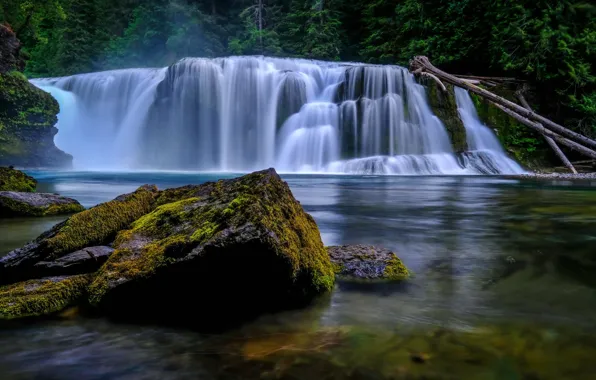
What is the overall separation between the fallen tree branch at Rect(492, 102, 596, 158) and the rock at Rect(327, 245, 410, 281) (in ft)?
46.0

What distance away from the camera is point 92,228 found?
336cm

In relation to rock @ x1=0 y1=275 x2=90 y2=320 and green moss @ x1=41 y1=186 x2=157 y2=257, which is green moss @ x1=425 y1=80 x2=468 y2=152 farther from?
rock @ x1=0 y1=275 x2=90 y2=320

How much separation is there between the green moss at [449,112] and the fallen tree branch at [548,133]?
1762mm

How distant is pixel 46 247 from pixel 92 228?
400mm

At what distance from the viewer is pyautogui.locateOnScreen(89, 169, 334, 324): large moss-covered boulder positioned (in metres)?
A: 2.40

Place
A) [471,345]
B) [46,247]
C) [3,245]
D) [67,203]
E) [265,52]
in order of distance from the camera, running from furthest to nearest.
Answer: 1. [265,52]
2. [67,203]
3. [3,245]
4. [46,247]
5. [471,345]

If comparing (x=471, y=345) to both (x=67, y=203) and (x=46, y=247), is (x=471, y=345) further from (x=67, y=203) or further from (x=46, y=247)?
(x=67, y=203)

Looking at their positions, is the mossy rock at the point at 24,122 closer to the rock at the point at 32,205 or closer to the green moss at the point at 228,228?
the rock at the point at 32,205

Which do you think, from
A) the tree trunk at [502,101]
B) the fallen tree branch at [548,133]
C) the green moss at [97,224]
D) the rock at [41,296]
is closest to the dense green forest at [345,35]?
the tree trunk at [502,101]

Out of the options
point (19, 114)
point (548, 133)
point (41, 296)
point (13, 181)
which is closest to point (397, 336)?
point (41, 296)

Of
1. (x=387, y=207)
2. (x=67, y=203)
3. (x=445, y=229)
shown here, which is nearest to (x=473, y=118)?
(x=387, y=207)

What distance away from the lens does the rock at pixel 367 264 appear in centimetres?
319

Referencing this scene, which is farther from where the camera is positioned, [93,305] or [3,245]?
[3,245]

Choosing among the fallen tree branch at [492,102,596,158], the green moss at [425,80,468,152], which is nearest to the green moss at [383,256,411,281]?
the fallen tree branch at [492,102,596,158]
